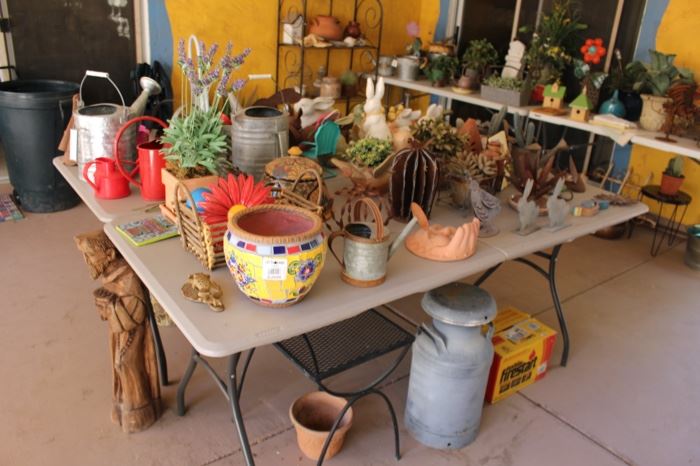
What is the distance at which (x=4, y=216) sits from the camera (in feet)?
13.1

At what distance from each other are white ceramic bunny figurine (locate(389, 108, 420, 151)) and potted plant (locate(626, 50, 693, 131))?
2.13 m

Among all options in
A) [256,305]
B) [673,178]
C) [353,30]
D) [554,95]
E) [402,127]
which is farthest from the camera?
[353,30]

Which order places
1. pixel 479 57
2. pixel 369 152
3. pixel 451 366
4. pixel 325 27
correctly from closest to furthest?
1. pixel 451 366
2. pixel 369 152
3. pixel 479 57
4. pixel 325 27

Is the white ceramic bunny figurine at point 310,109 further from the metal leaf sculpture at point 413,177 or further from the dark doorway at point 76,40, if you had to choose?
the dark doorway at point 76,40

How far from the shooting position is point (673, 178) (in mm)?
4043

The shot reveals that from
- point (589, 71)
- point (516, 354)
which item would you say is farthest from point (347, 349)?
point (589, 71)

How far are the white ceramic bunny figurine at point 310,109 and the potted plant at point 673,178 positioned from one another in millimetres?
2573

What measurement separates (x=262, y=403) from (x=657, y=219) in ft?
11.2

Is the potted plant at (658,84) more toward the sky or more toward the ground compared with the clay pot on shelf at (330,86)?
more toward the sky

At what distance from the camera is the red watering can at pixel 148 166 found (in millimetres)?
2127

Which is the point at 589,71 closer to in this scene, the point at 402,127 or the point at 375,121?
the point at 402,127

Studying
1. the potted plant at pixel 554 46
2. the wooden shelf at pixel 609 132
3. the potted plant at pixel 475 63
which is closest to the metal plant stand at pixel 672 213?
the wooden shelf at pixel 609 132

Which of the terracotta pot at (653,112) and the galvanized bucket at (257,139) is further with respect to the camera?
the terracotta pot at (653,112)

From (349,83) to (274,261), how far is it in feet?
14.4
